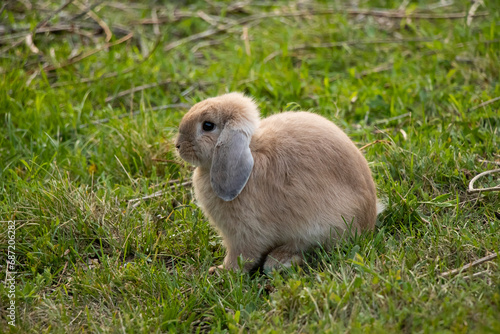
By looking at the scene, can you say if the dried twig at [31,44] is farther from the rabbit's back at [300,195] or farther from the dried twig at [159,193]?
the rabbit's back at [300,195]

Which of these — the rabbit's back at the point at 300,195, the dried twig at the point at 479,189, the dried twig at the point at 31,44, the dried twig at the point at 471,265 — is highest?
the dried twig at the point at 31,44

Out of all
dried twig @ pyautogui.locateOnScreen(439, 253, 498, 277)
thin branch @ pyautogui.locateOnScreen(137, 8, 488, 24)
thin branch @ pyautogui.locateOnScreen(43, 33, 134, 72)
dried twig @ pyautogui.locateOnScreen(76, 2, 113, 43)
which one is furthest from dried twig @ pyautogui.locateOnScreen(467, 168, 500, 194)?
dried twig @ pyautogui.locateOnScreen(76, 2, 113, 43)

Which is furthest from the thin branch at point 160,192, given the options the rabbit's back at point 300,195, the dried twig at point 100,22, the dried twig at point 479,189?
the dried twig at point 100,22

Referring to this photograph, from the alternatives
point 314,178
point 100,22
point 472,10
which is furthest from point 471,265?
point 100,22

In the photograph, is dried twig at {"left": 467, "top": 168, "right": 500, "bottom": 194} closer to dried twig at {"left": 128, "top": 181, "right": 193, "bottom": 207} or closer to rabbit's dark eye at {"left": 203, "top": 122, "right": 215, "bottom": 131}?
rabbit's dark eye at {"left": 203, "top": 122, "right": 215, "bottom": 131}

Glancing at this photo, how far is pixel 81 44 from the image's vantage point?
5.90 metres

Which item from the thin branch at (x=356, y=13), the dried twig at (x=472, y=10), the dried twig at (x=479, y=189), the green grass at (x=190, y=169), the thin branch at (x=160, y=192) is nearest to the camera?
the green grass at (x=190, y=169)

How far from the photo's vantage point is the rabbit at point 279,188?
293 centimetres

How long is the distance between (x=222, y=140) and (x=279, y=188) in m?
0.40

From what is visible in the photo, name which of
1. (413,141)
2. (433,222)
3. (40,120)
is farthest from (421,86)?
(40,120)

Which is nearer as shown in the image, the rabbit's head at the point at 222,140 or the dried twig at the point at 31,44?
the rabbit's head at the point at 222,140

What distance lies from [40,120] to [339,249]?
269 cm

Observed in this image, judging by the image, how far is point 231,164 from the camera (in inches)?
114

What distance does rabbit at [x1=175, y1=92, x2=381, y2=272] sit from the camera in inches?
115
